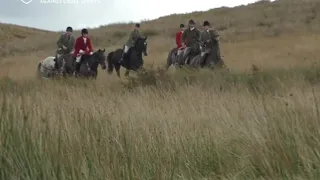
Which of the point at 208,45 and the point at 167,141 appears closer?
the point at 167,141

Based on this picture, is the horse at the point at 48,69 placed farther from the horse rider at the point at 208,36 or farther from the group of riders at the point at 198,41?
the horse rider at the point at 208,36

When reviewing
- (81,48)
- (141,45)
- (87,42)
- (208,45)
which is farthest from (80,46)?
(208,45)

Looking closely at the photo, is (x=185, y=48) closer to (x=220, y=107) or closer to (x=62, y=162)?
(x=220, y=107)

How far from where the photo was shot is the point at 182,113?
681cm

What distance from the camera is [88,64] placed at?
55.5 ft

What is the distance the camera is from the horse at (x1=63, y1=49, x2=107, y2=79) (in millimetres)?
16717

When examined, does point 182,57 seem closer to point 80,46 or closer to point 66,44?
point 80,46

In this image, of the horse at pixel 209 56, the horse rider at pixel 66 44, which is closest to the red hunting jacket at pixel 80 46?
the horse rider at pixel 66 44

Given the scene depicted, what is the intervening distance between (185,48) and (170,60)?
1642 mm

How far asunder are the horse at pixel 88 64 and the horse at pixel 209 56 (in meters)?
3.11

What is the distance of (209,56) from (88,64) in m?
3.96

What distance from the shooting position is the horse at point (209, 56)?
16.0 m

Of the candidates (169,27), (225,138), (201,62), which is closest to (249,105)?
(225,138)

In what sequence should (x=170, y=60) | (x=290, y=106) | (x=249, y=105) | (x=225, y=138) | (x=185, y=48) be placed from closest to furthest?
(x=225, y=138) < (x=290, y=106) < (x=249, y=105) < (x=185, y=48) < (x=170, y=60)
